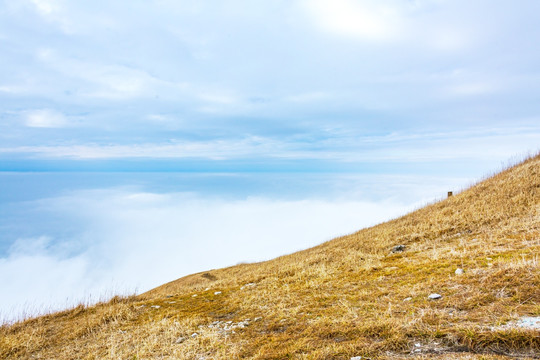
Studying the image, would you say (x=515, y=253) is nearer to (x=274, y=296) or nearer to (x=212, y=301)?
(x=274, y=296)

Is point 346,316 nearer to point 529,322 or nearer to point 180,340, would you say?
point 529,322

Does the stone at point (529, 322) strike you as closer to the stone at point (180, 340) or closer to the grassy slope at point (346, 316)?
the grassy slope at point (346, 316)

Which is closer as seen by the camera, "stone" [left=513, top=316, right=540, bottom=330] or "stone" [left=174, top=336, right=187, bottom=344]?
"stone" [left=513, top=316, right=540, bottom=330]

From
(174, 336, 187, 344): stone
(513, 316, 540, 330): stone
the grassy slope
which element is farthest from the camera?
(174, 336, 187, 344): stone

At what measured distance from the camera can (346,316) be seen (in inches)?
265

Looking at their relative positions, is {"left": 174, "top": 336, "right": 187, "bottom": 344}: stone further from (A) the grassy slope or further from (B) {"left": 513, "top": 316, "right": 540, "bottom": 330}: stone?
(B) {"left": 513, "top": 316, "right": 540, "bottom": 330}: stone

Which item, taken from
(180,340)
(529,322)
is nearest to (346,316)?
(529,322)

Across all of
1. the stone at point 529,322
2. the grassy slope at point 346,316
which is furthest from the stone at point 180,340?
the stone at point 529,322

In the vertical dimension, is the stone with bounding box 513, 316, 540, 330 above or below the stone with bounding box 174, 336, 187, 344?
above

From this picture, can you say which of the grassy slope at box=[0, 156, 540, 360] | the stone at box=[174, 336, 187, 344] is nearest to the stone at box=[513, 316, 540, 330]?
the grassy slope at box=[0, 156, 540, 360]

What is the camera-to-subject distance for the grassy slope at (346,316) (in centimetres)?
509

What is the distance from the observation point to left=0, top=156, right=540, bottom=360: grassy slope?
16.7ft

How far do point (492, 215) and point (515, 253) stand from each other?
868cm

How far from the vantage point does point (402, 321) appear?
573 cm
